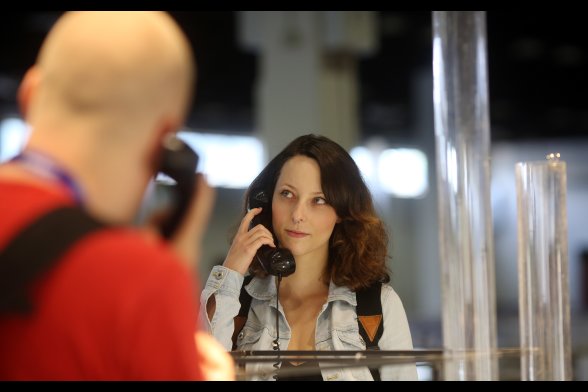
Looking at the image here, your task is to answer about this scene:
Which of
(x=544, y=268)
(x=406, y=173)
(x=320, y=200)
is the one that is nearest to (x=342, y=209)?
(x=320, y=200)

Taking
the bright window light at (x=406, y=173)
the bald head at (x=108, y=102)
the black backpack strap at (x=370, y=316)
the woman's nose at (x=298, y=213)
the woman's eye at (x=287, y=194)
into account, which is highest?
the bald head at (x=108, y=102)

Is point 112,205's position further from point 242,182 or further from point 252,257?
point 242,182

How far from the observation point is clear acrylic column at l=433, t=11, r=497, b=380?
1.81 m

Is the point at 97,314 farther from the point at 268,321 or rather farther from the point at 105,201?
the point at 268,321

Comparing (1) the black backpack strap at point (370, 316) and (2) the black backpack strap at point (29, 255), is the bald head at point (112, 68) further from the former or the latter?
(1) the black backpack strap at point (370, 316)

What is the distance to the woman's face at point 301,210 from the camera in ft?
5.03

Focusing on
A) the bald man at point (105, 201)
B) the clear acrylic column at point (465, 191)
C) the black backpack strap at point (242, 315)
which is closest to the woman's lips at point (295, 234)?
the black backpack strap at point (242, 315)

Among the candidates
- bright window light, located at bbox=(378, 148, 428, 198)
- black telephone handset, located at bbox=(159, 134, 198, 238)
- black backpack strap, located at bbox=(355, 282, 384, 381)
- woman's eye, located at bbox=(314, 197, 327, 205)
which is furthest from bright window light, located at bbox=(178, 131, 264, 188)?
bright window light, located at bbox=(378, 148, 428, 198)

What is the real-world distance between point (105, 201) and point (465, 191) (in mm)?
1097

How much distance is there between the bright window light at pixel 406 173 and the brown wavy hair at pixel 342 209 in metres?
11.2

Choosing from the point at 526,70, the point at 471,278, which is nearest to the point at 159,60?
the point at 471,278

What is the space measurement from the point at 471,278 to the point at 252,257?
53 cm

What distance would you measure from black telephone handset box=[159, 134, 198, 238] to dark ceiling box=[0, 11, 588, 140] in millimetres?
6128

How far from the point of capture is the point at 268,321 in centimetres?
157
